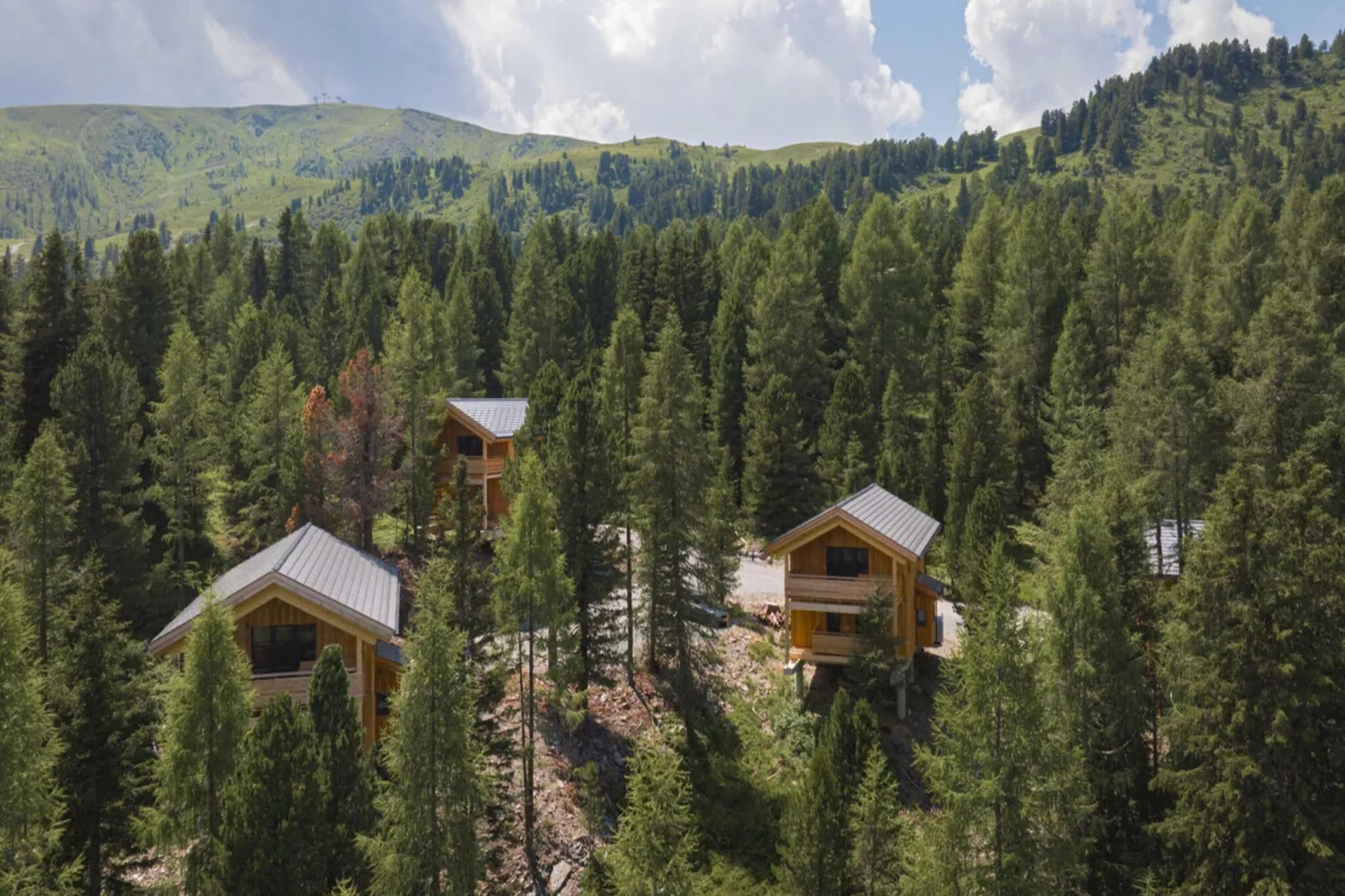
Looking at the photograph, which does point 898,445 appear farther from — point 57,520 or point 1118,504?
point 57,520

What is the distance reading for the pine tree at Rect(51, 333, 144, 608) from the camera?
3541 centimetres

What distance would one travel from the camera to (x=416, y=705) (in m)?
17.0

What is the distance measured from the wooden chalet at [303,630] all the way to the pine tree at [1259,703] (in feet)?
66.0

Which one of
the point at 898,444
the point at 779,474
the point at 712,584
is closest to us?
the point at 712,584

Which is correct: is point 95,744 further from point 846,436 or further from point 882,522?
point 846,436

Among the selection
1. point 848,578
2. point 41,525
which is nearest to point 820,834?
point 848,578

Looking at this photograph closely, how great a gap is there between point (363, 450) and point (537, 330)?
29.3 meters

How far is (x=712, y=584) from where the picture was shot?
106 ft

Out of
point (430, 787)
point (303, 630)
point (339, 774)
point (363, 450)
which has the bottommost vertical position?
point (339, 774)

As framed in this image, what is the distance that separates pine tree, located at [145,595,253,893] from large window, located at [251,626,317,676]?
5.92 metres

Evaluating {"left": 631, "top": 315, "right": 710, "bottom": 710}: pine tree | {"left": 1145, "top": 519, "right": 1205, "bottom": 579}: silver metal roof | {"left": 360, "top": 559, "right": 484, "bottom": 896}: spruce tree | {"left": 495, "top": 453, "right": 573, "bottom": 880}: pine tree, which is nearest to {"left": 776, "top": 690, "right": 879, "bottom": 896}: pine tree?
{"left": 360, "top": 559, "right": 484, "bottom": 896}: spruce tree

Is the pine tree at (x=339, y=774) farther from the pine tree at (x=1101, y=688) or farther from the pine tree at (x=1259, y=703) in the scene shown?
the pine tree at (x=1259, y=703)

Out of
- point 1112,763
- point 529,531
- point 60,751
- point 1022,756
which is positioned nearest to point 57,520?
point 60,751

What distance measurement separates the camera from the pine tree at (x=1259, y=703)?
19.7 m
